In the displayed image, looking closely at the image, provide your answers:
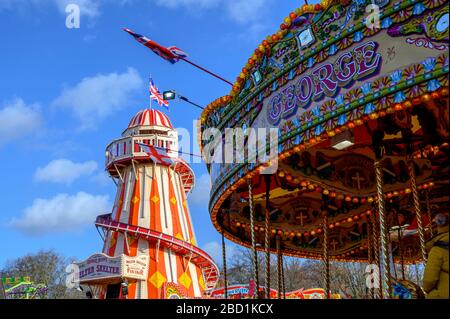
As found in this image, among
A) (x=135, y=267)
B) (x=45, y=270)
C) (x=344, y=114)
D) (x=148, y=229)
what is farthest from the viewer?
(x=45, y=270)

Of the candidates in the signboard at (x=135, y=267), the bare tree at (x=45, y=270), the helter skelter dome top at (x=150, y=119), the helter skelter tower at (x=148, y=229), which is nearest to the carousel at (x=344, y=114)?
the signboard at (x=135, y=267)

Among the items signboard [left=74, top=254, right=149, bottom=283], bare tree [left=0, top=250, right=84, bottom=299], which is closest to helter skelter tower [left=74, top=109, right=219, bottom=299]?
signboard [left=74, top=254, right=149, bottom=283]

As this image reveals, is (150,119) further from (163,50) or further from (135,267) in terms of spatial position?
(163,50)

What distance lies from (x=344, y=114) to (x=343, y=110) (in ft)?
0.16

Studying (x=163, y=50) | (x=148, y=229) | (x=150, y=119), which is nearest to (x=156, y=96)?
(x=150, y=119)

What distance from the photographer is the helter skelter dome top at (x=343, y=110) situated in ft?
18.6

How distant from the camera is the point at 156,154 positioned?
26.8 meters

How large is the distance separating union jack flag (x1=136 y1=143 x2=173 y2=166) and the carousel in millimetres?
14236

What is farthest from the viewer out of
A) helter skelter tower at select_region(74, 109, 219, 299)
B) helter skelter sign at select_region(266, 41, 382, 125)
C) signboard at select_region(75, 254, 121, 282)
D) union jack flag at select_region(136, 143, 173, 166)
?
helter skelter tower at select_region(74, 109, 219, 299)

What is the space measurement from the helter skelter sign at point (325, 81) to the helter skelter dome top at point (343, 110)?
0.01 metres

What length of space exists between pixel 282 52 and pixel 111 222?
893 inches

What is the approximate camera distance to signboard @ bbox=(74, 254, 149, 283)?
86.2 feet

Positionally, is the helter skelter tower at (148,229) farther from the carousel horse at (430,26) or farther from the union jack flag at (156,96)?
the carousel horse at (430,26)

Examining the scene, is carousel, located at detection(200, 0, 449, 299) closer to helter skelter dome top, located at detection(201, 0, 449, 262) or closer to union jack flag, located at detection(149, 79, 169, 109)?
helter skelter dome top, located at detection(201, 0, 449, 262)
